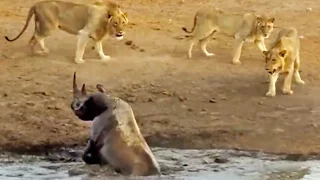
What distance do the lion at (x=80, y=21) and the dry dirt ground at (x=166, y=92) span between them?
314 mm

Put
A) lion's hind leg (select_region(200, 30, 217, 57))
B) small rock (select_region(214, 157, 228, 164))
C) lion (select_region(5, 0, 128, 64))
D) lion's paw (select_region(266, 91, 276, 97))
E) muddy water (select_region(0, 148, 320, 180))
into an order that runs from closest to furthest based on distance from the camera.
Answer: muddy water (select_region(0, 148, 320, 180)) → small rock (select_region(214, 157, 228, 164)) → lion's paw (select_region(266, 91, 276, 97)) → lion (select_region(5, 0, 128, 64)) → lion's hind leg (select_region(200, 30, 217, 57))

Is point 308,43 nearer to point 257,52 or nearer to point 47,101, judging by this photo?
point 257,52

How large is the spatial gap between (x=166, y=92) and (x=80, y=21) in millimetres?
2099

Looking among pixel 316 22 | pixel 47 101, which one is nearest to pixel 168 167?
pixel 47 101

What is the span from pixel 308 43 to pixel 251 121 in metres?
4.23

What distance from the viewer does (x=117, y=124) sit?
26.8ft

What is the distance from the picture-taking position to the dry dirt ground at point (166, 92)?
9.87 meters

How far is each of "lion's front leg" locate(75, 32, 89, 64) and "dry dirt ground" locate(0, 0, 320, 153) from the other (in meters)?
0.13

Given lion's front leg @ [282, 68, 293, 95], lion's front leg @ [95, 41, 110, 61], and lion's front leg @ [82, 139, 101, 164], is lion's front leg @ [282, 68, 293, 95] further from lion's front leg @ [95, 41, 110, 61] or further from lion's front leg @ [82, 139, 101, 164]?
lion's front leg @ [82, 139, 101, 164]

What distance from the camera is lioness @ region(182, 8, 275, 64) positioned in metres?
13.3

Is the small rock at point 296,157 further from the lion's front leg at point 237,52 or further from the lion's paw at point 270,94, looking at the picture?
the lion's front leg at point 237,52

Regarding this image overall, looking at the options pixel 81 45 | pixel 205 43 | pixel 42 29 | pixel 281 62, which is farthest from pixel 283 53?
pixel 42 29

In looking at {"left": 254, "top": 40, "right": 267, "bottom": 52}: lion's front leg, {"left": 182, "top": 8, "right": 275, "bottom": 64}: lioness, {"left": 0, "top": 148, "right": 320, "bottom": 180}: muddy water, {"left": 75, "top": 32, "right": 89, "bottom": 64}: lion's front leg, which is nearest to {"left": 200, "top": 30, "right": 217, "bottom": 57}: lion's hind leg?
{"left": 182, "top": 8, "right": 275, "bottom": 64}: lioness

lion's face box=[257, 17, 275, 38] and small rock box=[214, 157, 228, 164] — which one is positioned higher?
lion's face box=[257, 17, 275, 38]
